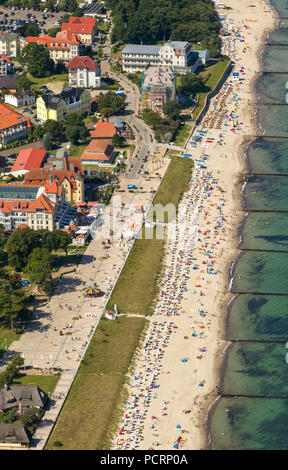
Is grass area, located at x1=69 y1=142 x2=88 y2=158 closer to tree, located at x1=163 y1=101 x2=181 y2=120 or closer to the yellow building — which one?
the yellow building

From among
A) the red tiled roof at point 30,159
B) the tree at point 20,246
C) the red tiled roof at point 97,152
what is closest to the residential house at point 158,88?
the red tiled roof at point 97,152

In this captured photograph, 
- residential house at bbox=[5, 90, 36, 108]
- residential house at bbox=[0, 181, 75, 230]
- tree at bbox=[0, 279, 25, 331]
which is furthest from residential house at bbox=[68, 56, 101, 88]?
tree at bbox=[0, 279, 25, 331]

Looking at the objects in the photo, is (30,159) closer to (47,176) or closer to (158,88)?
(47,176)

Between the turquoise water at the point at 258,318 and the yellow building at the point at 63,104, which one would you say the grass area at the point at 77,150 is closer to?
the yellow building at the point at 63,104

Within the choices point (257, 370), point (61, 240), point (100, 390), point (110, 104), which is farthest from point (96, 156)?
point (100, 390)
